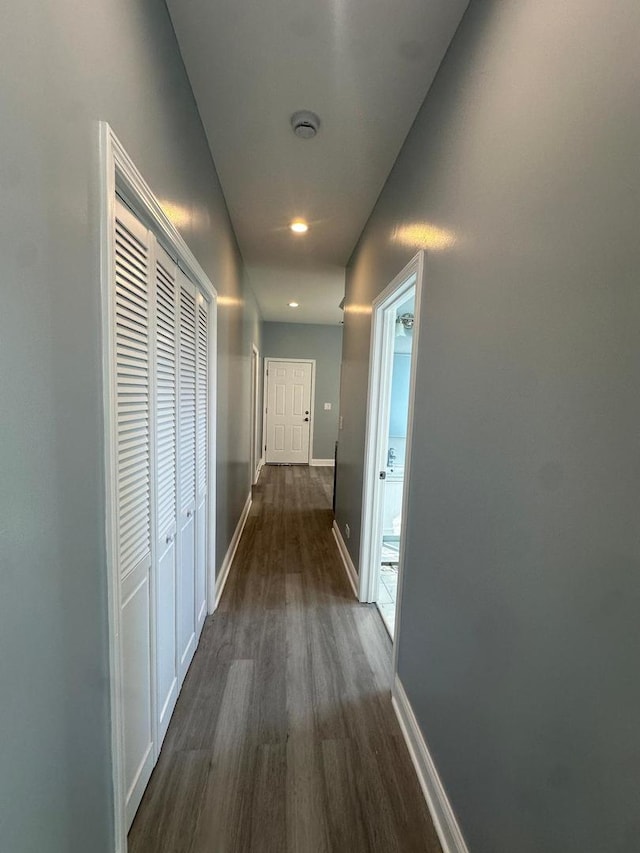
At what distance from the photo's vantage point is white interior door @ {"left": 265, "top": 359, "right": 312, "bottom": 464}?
6820 mm

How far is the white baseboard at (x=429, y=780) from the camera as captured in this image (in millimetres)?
1139

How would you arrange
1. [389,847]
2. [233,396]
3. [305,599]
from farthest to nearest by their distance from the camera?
1. [233,396]
2. [305,599]
3. [389,847]

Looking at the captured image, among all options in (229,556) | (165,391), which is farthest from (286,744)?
(229,556)

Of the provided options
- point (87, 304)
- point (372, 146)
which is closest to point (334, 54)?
point (372, 146)

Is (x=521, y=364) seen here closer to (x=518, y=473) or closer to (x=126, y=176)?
(x=518, y=473)

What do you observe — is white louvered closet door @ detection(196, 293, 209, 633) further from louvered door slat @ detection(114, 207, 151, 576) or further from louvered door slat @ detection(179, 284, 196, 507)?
louvered door slat @ detection(114, 207, 151, 576)

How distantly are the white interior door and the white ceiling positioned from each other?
13.7 feet

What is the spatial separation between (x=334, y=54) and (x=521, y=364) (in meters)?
1.40

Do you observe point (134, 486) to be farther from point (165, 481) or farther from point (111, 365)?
point (111, 365)

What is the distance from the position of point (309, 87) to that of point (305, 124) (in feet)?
0.64

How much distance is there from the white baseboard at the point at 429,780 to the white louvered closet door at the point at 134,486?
3.27 feet

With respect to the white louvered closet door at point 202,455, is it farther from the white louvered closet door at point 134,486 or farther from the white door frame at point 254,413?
the white door frame at point 254,413

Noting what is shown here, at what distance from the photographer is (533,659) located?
0.82m

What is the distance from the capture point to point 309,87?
1542mm
